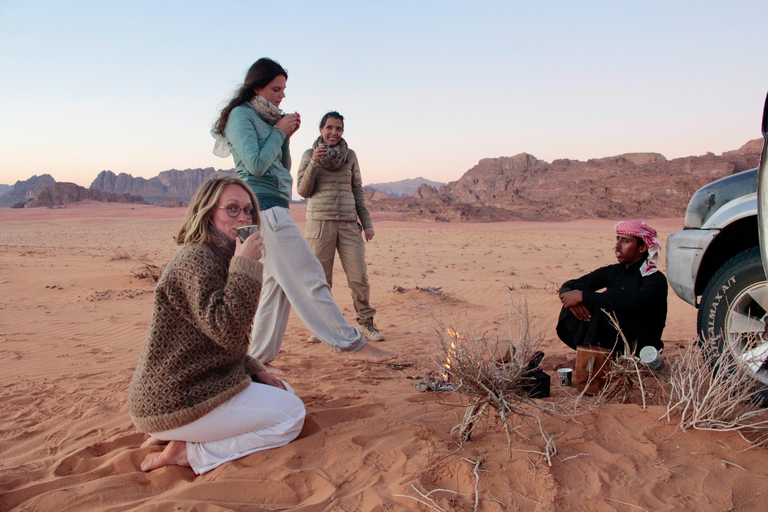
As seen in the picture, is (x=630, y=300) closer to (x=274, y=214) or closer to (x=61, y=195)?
(x=274, y=214)

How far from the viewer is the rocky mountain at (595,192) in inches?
1961

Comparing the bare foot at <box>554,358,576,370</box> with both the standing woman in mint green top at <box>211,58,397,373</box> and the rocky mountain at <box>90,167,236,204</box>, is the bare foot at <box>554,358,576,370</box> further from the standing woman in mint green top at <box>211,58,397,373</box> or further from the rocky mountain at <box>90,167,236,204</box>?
the rocky mountain at <box>90,167,236,204</box>

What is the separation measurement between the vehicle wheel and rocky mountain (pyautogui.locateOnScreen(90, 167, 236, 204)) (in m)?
145

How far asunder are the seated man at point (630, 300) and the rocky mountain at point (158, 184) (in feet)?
475

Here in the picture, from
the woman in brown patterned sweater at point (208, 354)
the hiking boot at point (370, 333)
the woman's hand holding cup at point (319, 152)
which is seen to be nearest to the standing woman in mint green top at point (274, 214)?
the woman's hand holding cup at point (319, 152)

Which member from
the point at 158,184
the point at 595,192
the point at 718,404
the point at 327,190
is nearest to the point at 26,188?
the point at 158,184

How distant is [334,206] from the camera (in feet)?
17.3

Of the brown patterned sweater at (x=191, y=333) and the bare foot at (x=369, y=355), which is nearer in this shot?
the brown patterned sweater at (x=191, y=333)

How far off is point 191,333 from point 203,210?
58cm

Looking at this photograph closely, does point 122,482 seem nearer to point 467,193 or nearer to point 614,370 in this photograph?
point 614,370

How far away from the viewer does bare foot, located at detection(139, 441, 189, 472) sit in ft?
8.40

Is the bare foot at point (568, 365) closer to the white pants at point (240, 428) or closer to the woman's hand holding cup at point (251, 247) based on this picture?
the white pants at point (240, 428)

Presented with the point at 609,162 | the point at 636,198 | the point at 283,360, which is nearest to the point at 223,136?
the point at 283,360

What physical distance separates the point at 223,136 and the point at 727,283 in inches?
140
